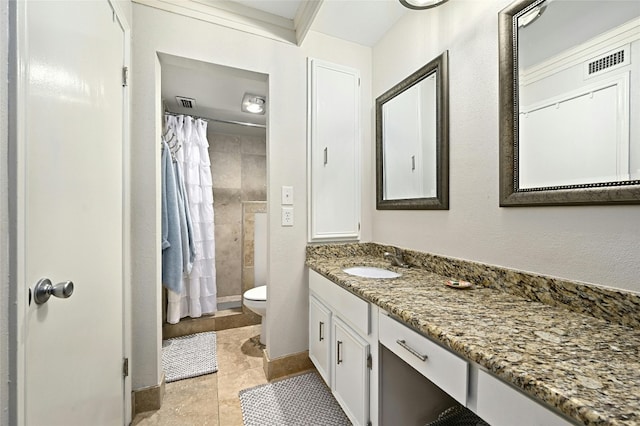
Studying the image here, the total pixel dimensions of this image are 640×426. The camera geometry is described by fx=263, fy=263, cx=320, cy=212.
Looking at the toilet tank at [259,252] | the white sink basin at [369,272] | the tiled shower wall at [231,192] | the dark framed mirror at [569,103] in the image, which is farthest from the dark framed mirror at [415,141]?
the tiled shower wall at [231,192]

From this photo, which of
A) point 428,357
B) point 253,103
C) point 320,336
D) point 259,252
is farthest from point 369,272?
point 253,103

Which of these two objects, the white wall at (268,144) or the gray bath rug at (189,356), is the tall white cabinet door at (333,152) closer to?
the white wall at (268,144)

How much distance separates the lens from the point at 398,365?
1.08 meters

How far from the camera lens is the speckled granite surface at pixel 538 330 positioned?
480 millimetres

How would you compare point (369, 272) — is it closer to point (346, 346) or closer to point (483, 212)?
point (346, 346)

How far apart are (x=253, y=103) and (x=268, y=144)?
930 millimetres

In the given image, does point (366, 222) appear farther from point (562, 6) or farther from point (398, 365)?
point (562, 6)

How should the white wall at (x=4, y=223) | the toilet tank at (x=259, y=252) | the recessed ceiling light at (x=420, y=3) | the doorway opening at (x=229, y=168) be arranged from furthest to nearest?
the toilet tank at (x=259, y=252)
the doorway opening at (x=229, y=168)
the recessed ceiling light at (x=420, y=3)
the white wall at (x=4, y=223)

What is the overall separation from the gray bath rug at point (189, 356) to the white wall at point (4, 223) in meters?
1.33

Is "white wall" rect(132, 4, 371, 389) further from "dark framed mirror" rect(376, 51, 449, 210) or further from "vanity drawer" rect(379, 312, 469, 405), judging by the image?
"vanity drawer" rect(379, 312, 469, 405)

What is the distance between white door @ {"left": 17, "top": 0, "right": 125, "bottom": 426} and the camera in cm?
69

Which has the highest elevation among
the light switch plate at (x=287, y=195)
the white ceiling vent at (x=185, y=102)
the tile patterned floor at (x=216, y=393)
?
the white ceiling vent at (x=185, y=102)

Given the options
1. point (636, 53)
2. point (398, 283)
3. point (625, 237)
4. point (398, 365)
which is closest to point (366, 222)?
point (398, 283)

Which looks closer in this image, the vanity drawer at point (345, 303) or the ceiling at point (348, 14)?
the vanity drawer at point (345, 303)
